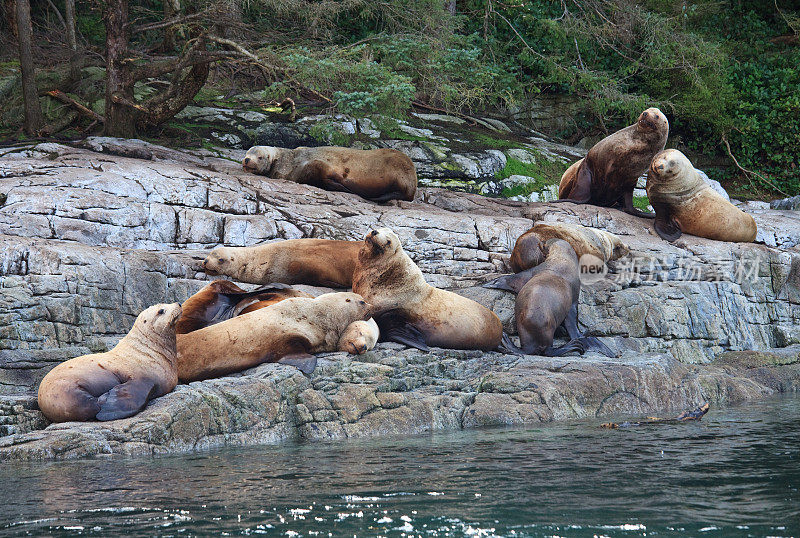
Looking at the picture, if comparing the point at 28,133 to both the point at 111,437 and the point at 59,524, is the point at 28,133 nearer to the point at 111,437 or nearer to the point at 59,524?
the point at 111,437

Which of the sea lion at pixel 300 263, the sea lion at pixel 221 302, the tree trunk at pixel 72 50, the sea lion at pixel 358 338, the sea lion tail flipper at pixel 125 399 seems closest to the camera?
the sea lion tail flipper at pixel 125 399

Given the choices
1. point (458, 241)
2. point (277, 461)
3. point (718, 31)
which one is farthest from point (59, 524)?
point (718, 31)

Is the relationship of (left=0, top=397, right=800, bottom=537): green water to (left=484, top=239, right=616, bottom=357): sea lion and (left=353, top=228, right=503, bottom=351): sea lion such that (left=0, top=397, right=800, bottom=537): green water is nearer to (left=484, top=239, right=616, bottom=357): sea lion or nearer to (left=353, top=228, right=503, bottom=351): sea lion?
(left=353, top=228, right=503, bottom=351): sea lion

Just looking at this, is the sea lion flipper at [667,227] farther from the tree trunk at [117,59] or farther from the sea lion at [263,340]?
the tree trunk at [117,59]

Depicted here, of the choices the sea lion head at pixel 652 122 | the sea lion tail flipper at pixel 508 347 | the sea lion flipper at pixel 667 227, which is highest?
the sea lion head at pixel 652 122

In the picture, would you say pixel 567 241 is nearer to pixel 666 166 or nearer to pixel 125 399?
pixel 666 166

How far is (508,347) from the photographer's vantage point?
8672mm

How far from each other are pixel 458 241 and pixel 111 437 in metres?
6.05

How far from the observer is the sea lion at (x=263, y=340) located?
6.95 metres

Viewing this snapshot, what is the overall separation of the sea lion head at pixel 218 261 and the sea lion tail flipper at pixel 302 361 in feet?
7.44

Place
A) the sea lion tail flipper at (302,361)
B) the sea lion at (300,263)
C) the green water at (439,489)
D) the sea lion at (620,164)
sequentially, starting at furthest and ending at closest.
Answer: the sea lion at (620,164) → the sea lion at (300,263) → the sea lion tail flipper at (302,361) → the green water at (439,489)

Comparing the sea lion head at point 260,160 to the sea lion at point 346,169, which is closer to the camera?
the sea lion at point 346,169

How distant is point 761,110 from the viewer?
19078 millimetres

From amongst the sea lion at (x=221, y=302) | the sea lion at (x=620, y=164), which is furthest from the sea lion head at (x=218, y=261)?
the sea lion at (x=620, y=164)
